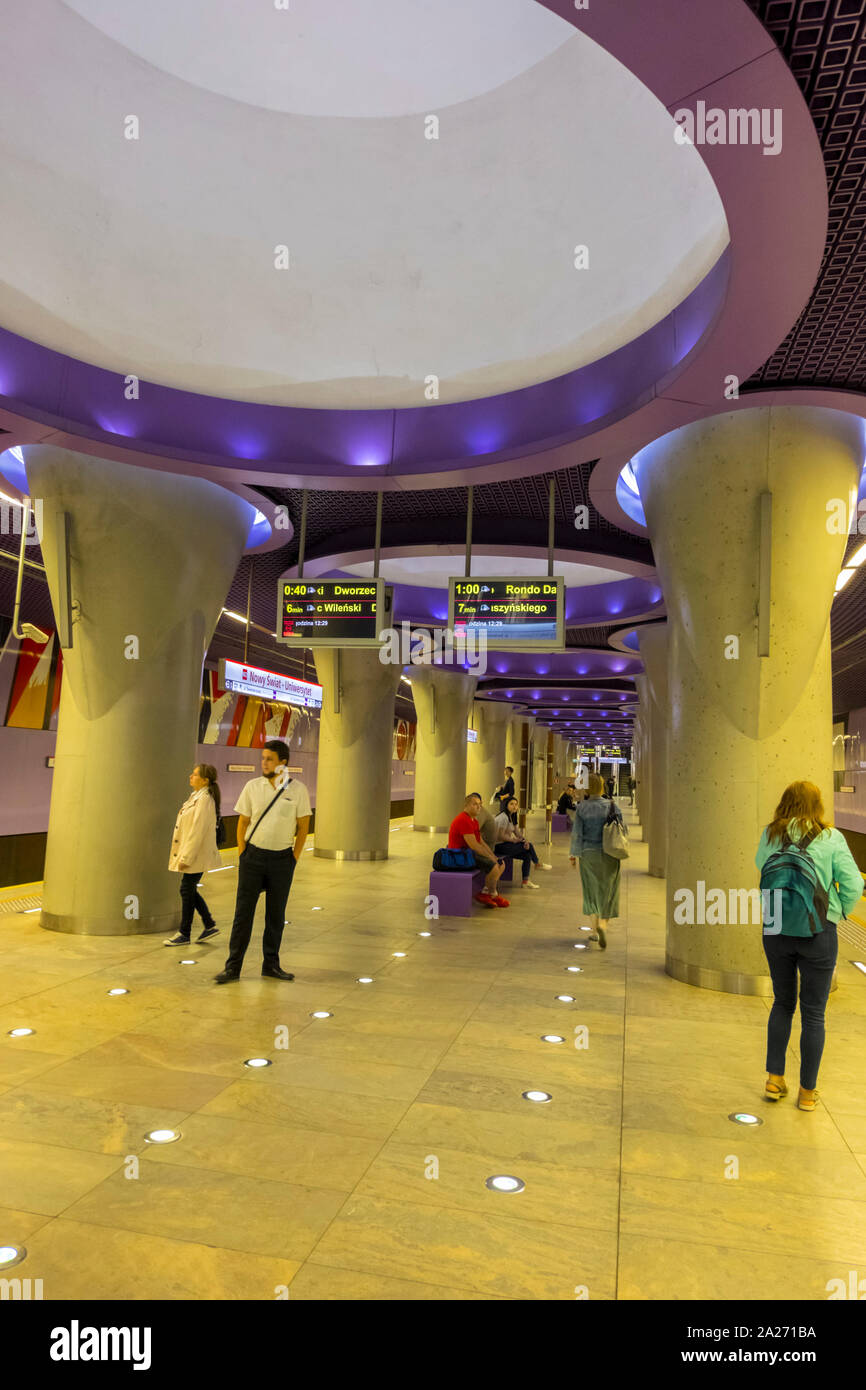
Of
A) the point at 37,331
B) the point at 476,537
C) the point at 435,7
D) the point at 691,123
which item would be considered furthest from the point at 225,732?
the point at 691,123

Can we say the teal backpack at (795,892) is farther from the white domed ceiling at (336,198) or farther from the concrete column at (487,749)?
the concrete column at (487,749)

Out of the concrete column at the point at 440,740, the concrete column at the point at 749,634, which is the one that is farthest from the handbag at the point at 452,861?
the concrete column at the point at 440,740

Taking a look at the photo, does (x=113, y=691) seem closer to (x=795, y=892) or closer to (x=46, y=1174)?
(x=46, y=1174)

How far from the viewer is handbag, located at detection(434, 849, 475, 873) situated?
1072 centimetres

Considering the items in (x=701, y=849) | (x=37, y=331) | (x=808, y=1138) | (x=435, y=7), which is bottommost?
(x=808, y=1138)

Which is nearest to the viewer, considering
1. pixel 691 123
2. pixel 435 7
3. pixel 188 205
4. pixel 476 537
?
pixel 691 123

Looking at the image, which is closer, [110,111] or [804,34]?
[804,34]

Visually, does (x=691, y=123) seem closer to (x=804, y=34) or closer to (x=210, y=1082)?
(x=804, y=34)

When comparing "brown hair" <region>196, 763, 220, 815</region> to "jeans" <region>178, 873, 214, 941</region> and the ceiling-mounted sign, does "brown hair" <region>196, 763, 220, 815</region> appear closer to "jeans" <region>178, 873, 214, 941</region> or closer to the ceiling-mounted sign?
"jeans" <region>178, 873, 214, 941</region>

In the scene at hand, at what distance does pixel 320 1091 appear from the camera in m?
4.44

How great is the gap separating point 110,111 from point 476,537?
6151 mm

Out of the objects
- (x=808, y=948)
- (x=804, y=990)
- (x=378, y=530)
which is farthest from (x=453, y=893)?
(x=808, y=948)

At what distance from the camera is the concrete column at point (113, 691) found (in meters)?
8.40

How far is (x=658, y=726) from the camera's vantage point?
1630 cm
